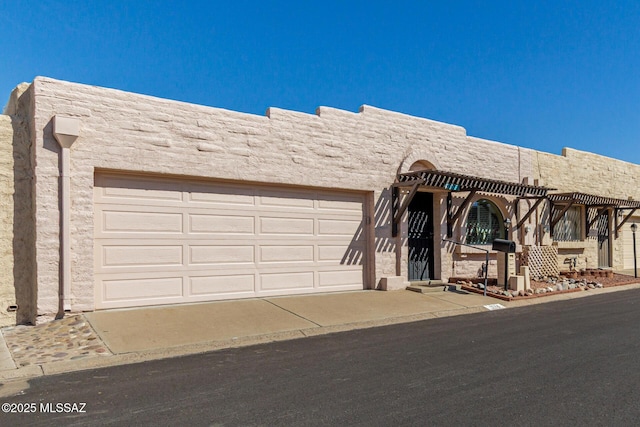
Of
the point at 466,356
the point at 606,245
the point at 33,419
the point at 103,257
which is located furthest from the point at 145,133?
the point at 606,245

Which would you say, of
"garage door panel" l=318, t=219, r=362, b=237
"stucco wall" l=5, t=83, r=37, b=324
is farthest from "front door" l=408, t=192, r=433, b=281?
"stucco wall" l=5, t=83, r=37, b=324

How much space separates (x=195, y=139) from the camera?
930cm

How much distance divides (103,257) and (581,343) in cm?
786

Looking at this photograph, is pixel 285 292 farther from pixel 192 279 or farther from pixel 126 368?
pixel 126 368

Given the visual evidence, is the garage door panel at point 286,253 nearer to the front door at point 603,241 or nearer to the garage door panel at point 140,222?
the garage door panel at point 140,222

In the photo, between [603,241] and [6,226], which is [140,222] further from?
[603,241]

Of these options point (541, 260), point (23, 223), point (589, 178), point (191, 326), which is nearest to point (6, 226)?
point (23, 223)

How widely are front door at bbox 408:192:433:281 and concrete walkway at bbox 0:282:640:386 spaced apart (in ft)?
6.52

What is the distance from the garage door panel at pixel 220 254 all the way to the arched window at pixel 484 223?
724 cm

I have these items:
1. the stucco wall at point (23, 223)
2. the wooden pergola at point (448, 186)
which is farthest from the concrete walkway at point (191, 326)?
the wooden pergola at point (448, 186)

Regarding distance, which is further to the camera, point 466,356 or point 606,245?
point 606,245

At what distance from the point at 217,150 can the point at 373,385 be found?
6.03 m

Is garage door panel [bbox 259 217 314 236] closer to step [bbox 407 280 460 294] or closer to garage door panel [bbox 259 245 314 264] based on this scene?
garage door panel [bbox 259 245 314 264]

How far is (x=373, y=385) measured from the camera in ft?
16.5
